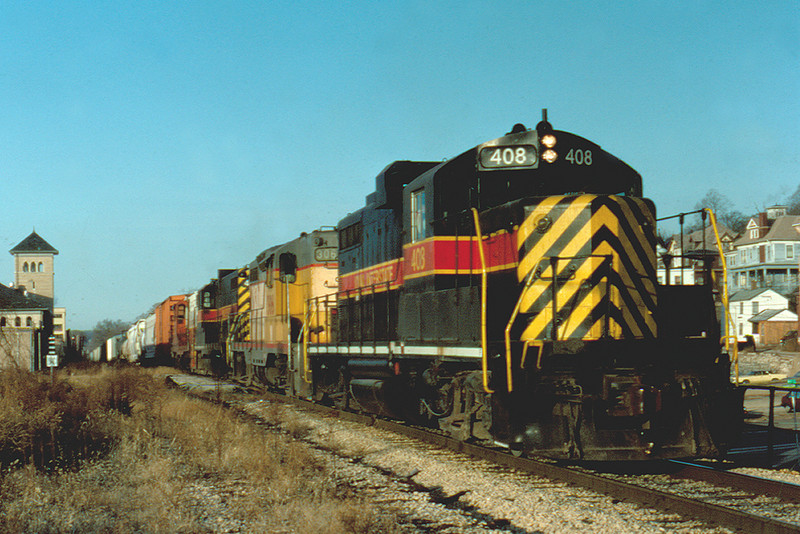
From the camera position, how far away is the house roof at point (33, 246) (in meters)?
120

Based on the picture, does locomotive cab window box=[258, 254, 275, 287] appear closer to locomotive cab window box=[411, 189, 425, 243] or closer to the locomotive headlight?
locomotive cab window box=[411, 189, 425, 243]

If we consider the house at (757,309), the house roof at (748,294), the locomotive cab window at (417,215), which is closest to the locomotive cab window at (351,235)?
the locomotive cab window at (417,215)

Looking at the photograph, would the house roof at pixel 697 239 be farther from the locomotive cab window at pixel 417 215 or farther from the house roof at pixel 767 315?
the house roof at pixel 767 315

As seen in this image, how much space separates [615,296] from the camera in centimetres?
771

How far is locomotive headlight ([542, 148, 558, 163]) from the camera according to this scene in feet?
26.2

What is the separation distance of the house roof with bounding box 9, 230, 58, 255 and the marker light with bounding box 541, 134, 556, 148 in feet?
416

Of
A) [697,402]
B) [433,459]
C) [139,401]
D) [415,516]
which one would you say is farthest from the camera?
[139,401]

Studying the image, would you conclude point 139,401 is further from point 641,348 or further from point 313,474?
point 641,348

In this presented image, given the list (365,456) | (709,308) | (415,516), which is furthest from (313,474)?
(709,308)

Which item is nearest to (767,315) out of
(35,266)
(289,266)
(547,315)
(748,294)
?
(748,294)

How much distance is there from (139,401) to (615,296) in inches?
389

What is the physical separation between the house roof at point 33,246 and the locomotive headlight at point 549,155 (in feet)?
416

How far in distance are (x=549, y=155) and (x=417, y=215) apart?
2.18 metres

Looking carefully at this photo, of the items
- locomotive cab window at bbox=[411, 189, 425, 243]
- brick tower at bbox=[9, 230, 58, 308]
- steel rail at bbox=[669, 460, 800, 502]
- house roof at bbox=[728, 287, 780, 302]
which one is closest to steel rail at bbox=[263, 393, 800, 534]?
steel rail at bbox=[669, 460, 800, 502]
